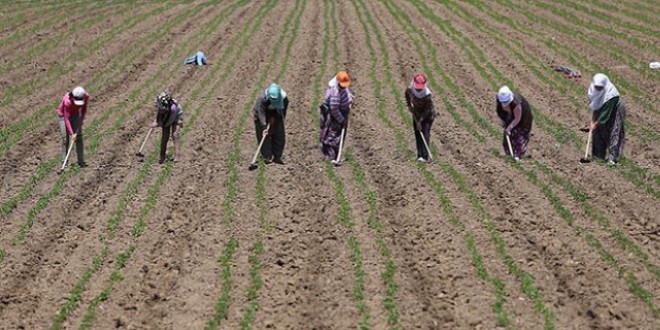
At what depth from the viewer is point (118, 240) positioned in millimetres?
9242

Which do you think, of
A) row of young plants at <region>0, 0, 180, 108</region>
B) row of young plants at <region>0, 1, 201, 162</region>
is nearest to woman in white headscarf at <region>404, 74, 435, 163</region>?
row of young plants at <region>0, 1, 201, 162</region>

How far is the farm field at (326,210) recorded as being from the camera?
7535 millimetres

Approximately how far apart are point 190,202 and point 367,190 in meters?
2.43

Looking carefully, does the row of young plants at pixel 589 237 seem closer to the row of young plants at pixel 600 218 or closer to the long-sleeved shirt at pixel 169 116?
the row of young plants at pixel 600 218

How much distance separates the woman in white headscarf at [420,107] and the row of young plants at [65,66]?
10.5m

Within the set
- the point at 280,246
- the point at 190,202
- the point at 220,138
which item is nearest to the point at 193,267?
the point at 280,246

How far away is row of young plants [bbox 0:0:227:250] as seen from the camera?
404 inches

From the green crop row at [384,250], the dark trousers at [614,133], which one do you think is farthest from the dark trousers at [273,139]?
the dark trousers at [614,133]

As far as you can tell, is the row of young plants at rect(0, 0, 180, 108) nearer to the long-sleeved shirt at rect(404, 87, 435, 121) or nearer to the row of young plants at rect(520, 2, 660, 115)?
the long-sleeved shirt at rect(404, 87, 435, 121)

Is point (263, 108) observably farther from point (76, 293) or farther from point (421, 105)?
point (76, 293)

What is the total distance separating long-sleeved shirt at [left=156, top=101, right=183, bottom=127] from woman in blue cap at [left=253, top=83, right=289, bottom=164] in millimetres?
1286

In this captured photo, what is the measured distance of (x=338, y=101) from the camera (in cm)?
1225

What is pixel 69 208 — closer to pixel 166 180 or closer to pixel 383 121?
pixel 166 180

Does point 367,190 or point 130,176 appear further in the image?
point 130,176
